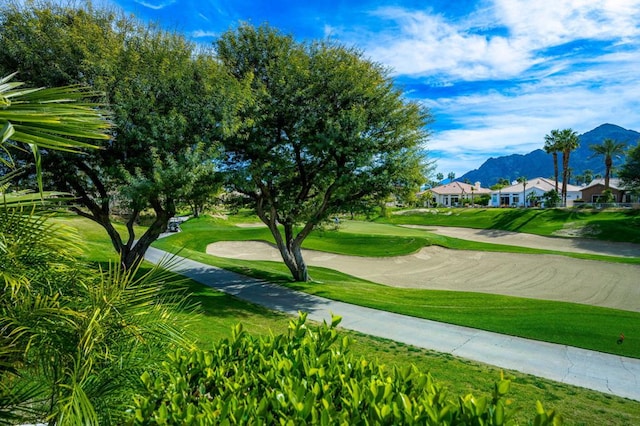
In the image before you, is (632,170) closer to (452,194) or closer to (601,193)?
(601,193)

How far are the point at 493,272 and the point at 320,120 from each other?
16.0 metres

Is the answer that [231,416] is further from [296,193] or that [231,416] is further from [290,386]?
[296,193]

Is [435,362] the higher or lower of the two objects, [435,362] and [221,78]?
the lower

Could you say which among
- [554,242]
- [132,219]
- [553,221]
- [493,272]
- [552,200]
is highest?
[552,200]

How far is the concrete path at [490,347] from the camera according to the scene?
7.18 meters

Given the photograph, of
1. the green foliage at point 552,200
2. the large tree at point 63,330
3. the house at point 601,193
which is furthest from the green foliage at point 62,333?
the house at point 601,193

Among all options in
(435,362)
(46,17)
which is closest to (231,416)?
(435,362)

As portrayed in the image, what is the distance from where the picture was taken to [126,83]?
31.4 feet

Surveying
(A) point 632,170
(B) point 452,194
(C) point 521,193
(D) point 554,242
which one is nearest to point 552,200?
(A) point 632,170

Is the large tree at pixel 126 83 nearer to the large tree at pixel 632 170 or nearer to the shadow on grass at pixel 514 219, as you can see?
the shadow on grass at pixel 514 219

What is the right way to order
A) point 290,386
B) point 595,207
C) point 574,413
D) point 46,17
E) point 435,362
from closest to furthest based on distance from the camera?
1. point 290,386
2. point 574,413
3. point 435,362
4. point 46,17
5. point 595,207

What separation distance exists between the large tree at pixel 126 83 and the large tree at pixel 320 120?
1735 millimetres

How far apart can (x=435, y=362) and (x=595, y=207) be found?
2134 inches

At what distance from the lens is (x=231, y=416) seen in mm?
2090
